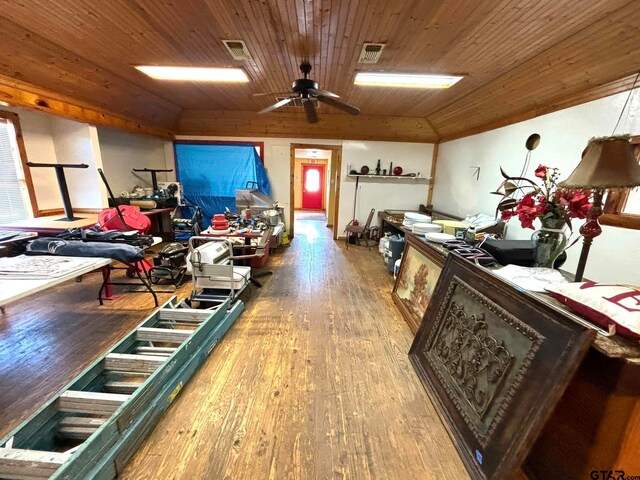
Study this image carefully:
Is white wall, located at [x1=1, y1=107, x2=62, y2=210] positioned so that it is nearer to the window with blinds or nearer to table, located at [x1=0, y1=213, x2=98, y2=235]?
the window with blinds

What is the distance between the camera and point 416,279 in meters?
2.75

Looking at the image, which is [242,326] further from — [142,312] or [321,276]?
[321,276]

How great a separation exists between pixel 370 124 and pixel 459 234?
3994 mm

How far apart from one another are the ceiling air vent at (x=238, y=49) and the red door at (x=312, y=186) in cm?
769

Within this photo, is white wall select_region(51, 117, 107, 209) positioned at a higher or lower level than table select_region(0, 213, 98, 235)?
higher

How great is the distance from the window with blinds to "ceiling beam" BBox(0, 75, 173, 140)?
763 mm

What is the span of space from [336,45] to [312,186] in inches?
324

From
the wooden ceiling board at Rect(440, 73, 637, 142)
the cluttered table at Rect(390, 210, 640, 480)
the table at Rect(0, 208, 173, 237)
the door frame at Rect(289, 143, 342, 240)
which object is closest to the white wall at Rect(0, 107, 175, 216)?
the table at Rect(0, 208, 173, 237)

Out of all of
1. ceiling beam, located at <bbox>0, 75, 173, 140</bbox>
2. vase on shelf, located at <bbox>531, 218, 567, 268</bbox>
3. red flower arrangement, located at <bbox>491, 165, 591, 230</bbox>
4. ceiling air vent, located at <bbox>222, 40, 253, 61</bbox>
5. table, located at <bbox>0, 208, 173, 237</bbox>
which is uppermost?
ceiling air vent, located at <bbox>222, 40, 253, 61</bbox>

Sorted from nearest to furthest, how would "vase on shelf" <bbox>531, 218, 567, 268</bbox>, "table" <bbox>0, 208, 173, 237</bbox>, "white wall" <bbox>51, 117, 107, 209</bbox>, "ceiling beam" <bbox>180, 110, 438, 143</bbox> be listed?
1. "vase on shelf" <bbox>531, 218, 567, 268</bbox>
2. "table" <bbox>0, 208, 173, 237</bbox>
3. "white wall" <bbox>51, 117, 107, 209</bbox>
4. "ceiling beam" <bbox>180, 110, 438, 143</bbox>

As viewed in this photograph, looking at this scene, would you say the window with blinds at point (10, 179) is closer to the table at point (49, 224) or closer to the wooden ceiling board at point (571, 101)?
the table at point (49, 224)

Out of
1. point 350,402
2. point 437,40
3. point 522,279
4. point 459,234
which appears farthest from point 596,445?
point 437,40

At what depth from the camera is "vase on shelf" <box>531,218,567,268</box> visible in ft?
5.15

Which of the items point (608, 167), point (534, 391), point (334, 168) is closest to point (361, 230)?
point (334, 168)
